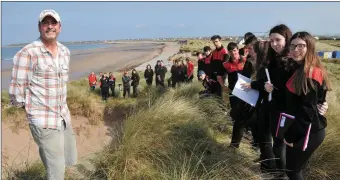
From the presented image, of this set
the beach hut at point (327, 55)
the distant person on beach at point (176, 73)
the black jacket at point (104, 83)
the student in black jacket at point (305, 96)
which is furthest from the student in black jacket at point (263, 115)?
the beach hut at point (327, 55)

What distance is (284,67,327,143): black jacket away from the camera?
8.46 feet

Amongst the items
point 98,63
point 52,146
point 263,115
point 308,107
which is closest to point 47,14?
point 52,146

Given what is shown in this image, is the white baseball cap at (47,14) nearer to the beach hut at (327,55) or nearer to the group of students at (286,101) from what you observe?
the group of students at (286,101)

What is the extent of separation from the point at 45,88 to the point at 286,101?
2113mm

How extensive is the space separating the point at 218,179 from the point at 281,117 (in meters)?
0.81

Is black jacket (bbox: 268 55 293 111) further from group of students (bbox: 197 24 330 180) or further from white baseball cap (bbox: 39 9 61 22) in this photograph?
white baseball cap (bbox: 39 9 61 22)

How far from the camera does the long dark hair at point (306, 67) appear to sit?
2582 millimetres

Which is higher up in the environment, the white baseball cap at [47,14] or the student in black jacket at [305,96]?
the white baseball cap at [47,14]

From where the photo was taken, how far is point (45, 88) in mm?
A: 2652

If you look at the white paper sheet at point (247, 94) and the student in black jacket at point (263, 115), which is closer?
the student in black jacket at point (263, 115)

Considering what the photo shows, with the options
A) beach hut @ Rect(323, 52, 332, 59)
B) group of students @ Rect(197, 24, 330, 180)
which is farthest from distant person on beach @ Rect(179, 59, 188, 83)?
beach hut @ Rect(323, 52, 332, 59)

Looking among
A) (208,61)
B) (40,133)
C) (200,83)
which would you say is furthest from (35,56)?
(200,83)

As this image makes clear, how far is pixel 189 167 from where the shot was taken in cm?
304

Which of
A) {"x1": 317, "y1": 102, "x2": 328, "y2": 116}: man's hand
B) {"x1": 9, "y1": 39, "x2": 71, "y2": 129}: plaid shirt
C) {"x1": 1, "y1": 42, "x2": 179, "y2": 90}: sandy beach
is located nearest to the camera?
{"x1": 9, "y1": 39, "x2": 71, "y2": 129}: plaid shirt
